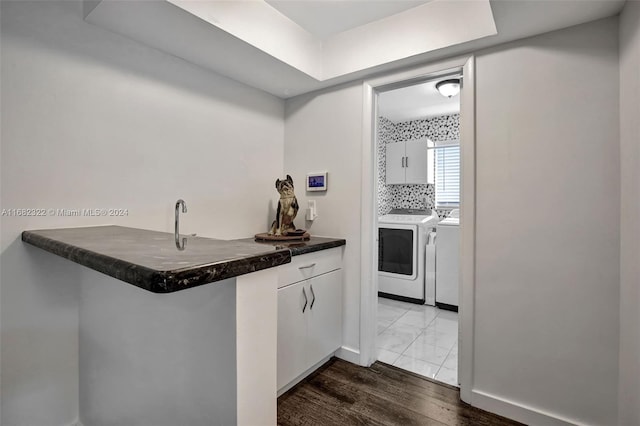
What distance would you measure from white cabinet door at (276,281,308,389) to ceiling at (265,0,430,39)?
5.63 ft

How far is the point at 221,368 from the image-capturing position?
81 cm

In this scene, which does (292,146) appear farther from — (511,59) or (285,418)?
(285,418)

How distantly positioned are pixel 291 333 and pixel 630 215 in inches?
70.6

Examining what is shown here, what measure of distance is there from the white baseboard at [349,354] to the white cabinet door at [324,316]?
0.05 metres

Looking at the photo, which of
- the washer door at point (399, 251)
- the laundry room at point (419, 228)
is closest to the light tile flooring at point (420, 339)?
the laundry room at point (419, 228)

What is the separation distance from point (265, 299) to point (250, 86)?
6.52 feet

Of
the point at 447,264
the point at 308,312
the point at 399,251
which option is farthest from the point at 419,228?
the point at 308,312

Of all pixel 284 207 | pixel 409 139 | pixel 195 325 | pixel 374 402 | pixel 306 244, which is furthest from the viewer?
pixel 409 139

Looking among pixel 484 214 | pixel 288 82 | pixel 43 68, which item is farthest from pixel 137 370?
pixel 288 82

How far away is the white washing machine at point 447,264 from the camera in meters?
3.31

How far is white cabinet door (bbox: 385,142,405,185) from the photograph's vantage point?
407 centimetres

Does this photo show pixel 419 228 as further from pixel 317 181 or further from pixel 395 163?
pixel 317 181

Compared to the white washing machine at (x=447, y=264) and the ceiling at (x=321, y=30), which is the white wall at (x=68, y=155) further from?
the white washing machine at (x=447, y=264)

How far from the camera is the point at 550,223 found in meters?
1.62
